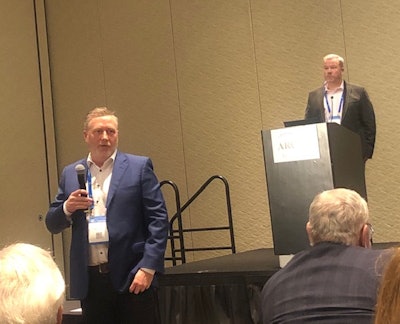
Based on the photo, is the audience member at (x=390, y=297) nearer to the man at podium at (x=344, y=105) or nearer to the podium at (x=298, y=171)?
the podium at (x=298, y=171)

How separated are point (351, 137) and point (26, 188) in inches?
177

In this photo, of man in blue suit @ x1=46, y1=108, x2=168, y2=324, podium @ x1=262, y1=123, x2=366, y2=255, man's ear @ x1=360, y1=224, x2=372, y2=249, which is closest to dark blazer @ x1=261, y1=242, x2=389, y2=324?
man's ear @ x1=360, y1=224, x2=372, y2=249

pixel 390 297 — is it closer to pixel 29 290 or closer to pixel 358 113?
pixel 29 290

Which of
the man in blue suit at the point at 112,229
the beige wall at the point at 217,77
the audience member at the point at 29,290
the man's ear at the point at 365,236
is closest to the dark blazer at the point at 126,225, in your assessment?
the man in blue suit at the point at 112,229

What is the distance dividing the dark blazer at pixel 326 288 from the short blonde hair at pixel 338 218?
72 millimetres

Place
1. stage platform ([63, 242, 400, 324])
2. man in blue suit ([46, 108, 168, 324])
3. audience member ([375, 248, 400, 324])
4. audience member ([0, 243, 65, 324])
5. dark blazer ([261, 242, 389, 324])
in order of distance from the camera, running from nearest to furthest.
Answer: audience member ([375, 248, 400, 324]) < audience member ([0, 243, 65, 324]) < dark blazer ([261, 242, 389, 324]) < man in blue suit ([46, 108, 168, 324]) < stage platform ([63, 242, 400, 324])

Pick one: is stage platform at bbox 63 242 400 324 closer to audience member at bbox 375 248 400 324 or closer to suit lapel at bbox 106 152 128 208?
suit lapel at bbox 106 152 128 208

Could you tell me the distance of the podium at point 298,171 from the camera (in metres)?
3.22

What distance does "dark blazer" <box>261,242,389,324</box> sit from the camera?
2090 millimetres

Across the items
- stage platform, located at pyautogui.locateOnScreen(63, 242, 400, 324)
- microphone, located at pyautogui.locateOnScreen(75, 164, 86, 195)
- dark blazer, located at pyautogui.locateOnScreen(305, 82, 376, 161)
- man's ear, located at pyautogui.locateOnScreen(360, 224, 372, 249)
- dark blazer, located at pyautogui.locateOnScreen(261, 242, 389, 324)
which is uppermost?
dark blazer, located at pyautogui.locateOnScreen(305, 82, 376, 161)

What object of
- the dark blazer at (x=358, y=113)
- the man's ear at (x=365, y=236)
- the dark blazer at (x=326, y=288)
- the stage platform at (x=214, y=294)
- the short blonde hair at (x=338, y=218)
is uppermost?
the dark blazer at (x=358, y=113)

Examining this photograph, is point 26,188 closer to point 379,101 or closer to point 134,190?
point 379,101

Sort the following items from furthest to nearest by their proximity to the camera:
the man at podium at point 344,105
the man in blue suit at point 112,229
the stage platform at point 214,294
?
the man at podium at point 344,105
the stage platform at point 214,294
the man in blue suit at point 112,229

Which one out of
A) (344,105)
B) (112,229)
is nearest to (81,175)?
(112,229)
